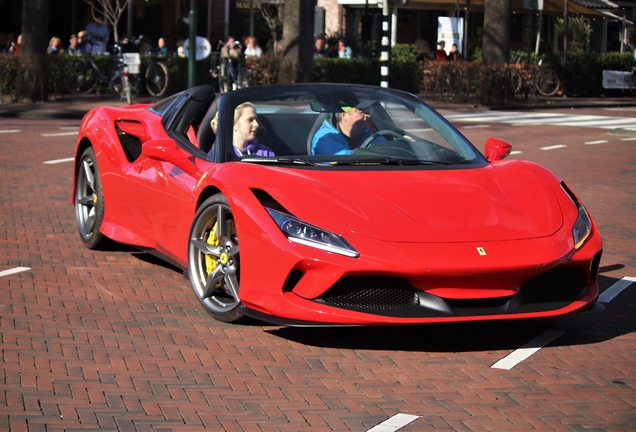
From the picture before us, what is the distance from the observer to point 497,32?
28.7 meters

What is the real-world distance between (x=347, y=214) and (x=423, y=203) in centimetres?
45

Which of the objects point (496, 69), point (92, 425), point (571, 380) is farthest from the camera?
point (496, 69)

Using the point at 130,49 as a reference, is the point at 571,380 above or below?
below

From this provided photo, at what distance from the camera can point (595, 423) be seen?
14.4 ft

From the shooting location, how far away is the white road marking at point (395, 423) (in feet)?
13.9

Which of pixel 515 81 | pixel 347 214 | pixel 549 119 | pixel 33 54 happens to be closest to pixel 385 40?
pixel 549 119

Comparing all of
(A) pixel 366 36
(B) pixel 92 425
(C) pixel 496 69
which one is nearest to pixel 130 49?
(C) pixel 496 69

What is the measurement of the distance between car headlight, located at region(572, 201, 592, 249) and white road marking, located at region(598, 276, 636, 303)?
1071 mm

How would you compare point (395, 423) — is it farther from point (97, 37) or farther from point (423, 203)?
point (97, 37)

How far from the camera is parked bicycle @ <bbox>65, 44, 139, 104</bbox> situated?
→ 2453cm

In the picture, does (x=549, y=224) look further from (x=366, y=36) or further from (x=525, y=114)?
(x=366, y=36)

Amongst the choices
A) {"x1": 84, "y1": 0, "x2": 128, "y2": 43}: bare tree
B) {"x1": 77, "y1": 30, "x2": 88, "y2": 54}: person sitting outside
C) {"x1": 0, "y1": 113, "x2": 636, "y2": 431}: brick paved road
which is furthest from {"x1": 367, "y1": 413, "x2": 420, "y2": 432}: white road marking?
{"x1": 84, "y1": 0, "x2": 128, "y2": 43}: bare tree

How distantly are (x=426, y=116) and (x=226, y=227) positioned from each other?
5.57ft

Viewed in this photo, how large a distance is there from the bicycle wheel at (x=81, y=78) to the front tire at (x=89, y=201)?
1676cm
